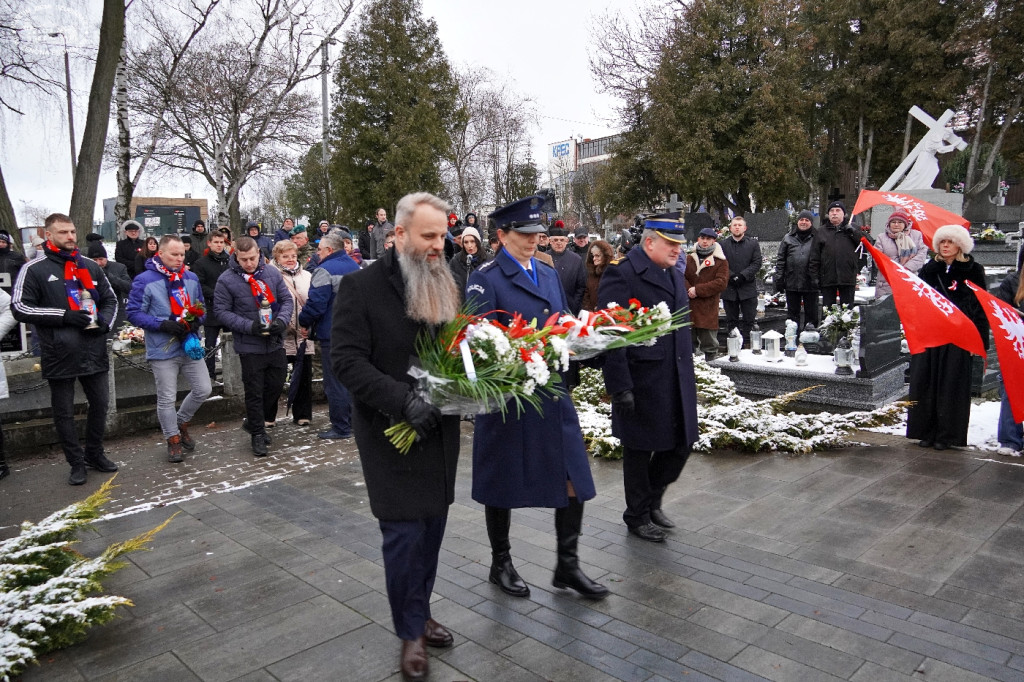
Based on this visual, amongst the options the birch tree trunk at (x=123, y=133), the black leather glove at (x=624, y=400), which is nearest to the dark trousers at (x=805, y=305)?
the black leather glove at (x=624, y=400)

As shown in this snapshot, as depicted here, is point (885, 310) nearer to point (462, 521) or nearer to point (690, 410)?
point (690, 410)

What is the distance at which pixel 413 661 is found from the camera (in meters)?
3.25

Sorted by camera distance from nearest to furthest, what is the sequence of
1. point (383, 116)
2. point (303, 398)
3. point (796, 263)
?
point (303, 398), point (796, 263), point (383, 116)

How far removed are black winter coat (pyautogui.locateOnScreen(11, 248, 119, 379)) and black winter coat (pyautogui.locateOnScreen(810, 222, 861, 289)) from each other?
9.39 m

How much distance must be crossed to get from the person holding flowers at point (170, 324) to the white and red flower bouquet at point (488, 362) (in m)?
4.45

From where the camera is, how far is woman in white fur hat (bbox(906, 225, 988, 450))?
666cm

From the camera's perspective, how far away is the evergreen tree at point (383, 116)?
24.8 metres

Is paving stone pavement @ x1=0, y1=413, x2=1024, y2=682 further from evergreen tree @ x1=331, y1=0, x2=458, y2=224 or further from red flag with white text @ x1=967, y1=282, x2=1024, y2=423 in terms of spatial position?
Result: evergreen tree @ x1=331, y1=0, x2=458, y2=224

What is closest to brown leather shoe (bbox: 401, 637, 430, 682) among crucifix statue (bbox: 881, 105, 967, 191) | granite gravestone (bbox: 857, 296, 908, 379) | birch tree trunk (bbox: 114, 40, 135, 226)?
granite gravestone (bbox: 857, 296, 908, 379)

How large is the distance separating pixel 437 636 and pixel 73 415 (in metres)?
4.85

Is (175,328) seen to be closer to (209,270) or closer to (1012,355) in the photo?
(209,270)

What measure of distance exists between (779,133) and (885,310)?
18.5m

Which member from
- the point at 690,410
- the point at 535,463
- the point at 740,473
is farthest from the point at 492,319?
the point at 740,473

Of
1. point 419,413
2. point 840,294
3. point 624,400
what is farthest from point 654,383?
point 840,294
